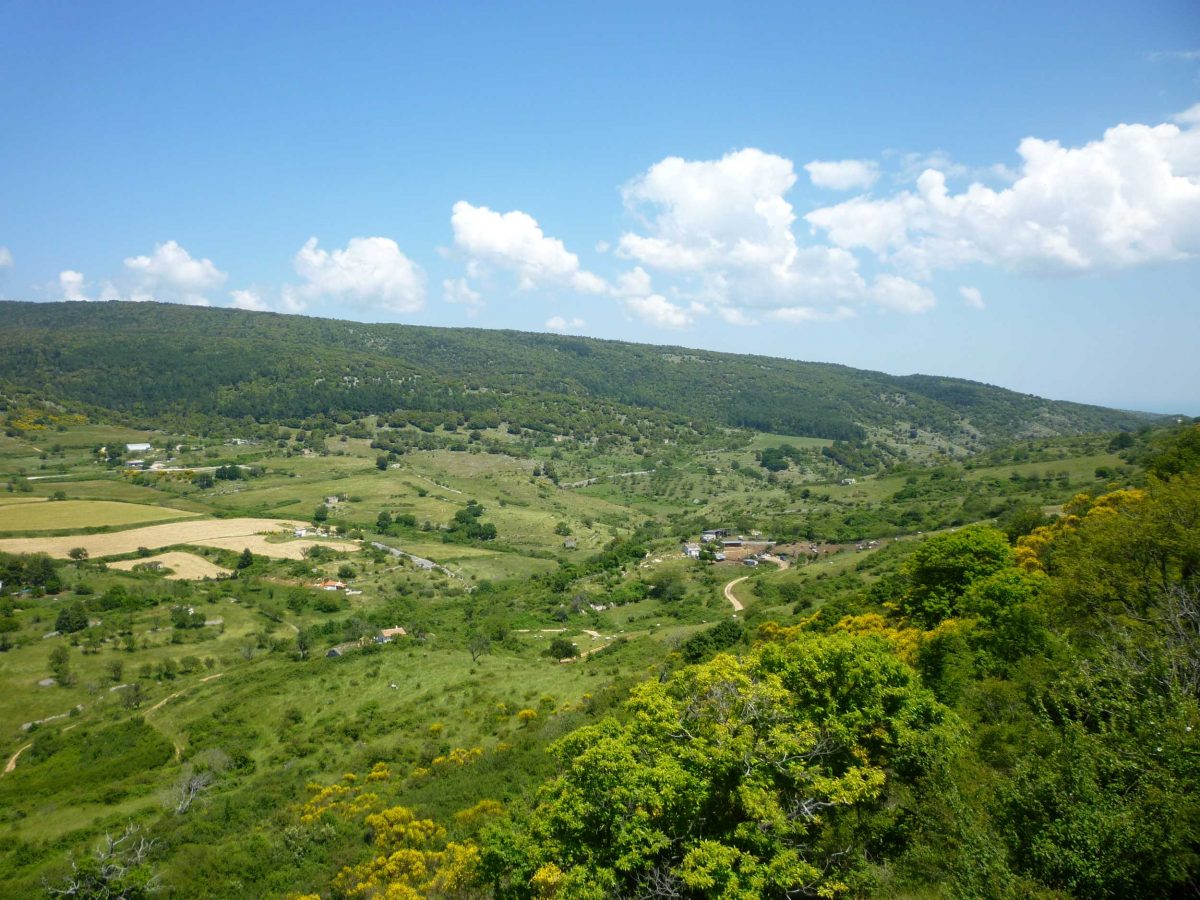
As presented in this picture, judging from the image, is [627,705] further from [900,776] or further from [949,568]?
[949,568]

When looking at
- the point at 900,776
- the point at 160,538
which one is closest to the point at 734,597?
the point at 900,776

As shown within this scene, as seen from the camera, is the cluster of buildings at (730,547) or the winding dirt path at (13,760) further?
the cluster of buildings at (730,547)

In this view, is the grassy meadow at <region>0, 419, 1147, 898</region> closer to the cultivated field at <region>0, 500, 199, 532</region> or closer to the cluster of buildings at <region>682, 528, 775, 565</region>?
the cultivated field at <region>0, 500, 199, 532</region>

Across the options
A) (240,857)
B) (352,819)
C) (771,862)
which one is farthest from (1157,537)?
(240,857)

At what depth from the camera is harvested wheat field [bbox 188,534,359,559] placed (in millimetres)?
100875

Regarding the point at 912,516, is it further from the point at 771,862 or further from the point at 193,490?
the point at 193,490

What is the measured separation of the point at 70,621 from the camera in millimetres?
70562

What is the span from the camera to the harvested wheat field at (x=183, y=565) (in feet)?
298

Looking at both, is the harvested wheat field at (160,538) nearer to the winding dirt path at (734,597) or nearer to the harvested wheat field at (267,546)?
the harvested wheat field at (267,546)

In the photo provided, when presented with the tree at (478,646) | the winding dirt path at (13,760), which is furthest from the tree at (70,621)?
the tree at (478,646)

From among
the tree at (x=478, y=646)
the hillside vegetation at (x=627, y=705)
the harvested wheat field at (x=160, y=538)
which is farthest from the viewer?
the harvested wheat field at (x=160, y=538)

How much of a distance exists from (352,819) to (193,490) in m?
135

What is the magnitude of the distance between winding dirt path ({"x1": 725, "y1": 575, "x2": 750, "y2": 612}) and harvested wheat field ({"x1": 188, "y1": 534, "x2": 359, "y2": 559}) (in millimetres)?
63577

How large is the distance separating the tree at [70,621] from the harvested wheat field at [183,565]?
684 inches
